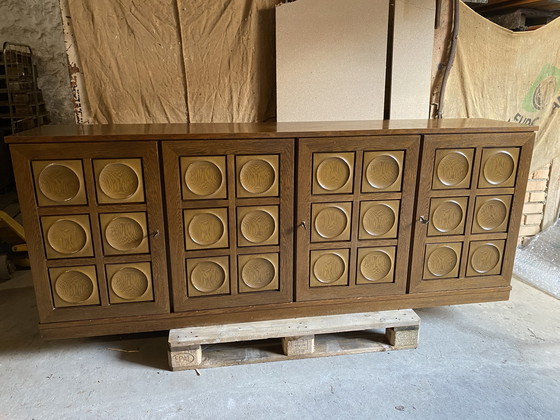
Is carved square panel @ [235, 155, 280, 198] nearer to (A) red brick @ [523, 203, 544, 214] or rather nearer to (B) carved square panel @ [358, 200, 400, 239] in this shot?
(B) carved square panel @ [358, 200, 400, 239]

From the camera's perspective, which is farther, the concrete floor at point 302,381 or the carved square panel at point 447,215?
the carved square panel at point 447,215

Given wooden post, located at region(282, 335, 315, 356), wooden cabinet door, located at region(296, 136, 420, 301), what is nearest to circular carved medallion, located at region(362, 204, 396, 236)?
wooden cabinet door, located at region(296, 136, 420, 301)

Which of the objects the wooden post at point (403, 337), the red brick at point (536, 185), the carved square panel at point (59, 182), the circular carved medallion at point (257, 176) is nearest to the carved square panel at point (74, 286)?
the carved square panel at point (59, 182)

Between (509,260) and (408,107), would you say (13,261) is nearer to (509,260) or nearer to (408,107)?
(408,107)

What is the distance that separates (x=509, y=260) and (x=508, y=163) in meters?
0.51

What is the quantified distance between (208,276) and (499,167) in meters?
1.46

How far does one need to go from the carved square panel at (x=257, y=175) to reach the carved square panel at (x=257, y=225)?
0.07 metres

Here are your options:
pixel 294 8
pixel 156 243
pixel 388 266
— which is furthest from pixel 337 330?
pixel 294 8

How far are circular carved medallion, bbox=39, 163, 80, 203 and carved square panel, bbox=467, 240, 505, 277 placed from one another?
1.85 metres

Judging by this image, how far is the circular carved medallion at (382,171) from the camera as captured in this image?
1927mm

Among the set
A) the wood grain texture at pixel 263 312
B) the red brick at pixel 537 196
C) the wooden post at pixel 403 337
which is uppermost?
the red brick at pixel 537 196

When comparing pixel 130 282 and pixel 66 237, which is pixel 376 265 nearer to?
pixel 130 282

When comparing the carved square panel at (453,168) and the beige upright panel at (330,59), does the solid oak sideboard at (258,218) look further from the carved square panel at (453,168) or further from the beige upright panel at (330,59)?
the beige upright panel at (330,59)

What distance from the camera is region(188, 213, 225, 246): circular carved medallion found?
1858 mm
